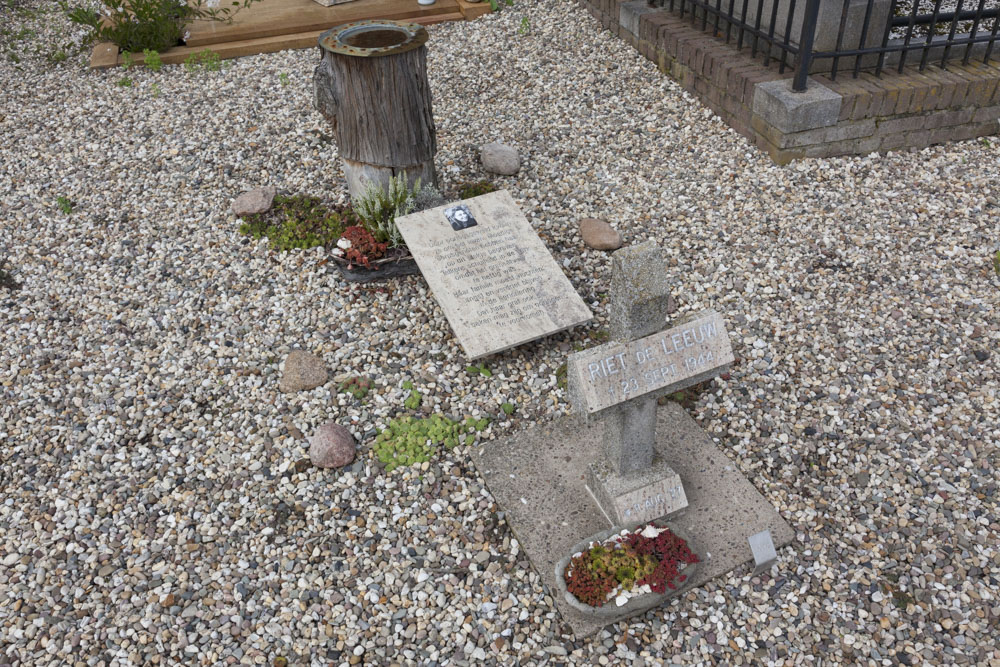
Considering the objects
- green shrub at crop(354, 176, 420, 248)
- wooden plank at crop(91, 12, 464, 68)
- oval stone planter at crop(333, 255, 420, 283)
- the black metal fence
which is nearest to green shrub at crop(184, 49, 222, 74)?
wooden plank at crop(91, 12, 464, 68)

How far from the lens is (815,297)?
446cm

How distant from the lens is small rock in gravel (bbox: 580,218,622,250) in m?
4.94

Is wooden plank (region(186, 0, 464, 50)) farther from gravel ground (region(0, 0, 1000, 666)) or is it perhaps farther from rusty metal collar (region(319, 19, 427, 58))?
rusty metal collar (region(319, 19, 427, 58))

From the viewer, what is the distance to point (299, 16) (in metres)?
8.11

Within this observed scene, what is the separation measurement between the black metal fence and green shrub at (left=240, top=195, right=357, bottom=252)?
3449mm

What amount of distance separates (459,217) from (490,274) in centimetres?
49

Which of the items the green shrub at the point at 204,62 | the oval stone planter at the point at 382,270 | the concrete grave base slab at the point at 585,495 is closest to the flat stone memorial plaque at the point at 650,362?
the concrete grave base slab at the point at 585,495

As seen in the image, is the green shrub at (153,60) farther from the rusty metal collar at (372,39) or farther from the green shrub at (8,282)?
the rusty metal collar at (372,39)

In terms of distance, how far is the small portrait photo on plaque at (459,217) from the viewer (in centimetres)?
459

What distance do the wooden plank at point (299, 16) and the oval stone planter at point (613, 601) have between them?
6632 mm

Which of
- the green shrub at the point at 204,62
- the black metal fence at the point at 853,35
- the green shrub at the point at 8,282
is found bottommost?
the green shrub at the point at 8,282

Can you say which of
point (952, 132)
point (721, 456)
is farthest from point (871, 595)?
point (952, 132)

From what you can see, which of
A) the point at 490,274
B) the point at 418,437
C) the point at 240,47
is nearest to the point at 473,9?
the point at 240,47

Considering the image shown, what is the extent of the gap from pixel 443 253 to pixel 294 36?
4.72 meters
